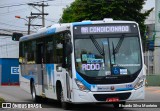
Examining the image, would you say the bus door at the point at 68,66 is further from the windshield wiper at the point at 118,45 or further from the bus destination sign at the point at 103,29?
the windshield wiper at the point at 118,45

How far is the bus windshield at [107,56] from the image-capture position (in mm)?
15453

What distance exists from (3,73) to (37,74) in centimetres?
2994

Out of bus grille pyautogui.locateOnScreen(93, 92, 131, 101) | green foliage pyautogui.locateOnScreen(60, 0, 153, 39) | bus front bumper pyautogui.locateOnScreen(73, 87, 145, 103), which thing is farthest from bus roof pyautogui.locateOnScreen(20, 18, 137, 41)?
green foliage pyautogui.locateOnScreen(60, 0, 153, 39)

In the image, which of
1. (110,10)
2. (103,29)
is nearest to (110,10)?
(110,10)

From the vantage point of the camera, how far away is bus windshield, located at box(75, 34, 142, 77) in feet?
50.7

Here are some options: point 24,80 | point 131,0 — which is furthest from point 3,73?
point 24,80

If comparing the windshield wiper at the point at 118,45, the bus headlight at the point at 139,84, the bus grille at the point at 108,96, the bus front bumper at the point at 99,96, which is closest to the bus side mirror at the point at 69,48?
the bus front bumper at the point at 99,96

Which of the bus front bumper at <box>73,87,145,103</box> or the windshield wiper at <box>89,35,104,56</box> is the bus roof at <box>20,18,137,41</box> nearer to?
the windshield wiper at <box>89,35,104,56</box>

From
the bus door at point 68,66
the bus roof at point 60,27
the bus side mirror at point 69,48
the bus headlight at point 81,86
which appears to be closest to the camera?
the bus headlight at point 81,86

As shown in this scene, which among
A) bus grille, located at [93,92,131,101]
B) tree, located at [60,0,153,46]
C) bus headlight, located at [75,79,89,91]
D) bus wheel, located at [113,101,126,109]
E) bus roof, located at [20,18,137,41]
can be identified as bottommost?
bus wheel, located at [113,101,126,109]

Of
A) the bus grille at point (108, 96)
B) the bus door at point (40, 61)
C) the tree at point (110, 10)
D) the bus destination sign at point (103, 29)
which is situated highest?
the tree at point (110, 10)

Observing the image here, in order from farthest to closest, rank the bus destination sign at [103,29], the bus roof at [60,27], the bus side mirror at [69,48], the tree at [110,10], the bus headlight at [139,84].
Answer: the tree at [110,10] → the bus roof at [60,27] → the bus destination sign at [103,29] → the bus side mirror at [69,48] → the bus headlight at [139,84]

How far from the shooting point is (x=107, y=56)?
15586 millimetres

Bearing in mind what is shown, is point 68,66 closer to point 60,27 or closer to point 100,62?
point 100,62
